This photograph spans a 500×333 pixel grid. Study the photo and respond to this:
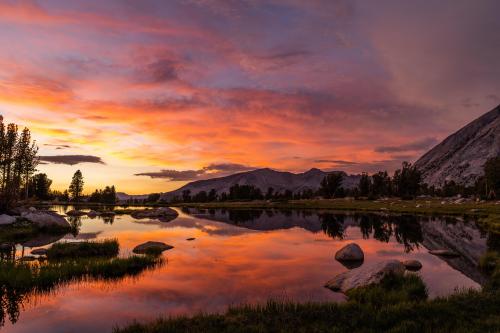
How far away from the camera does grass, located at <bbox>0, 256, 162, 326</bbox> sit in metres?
18.9

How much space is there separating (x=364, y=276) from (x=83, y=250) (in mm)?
25454

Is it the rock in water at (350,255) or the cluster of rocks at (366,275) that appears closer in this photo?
the cluster of rocks at (366,275)

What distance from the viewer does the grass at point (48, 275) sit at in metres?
18.9

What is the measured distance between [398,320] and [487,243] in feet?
110

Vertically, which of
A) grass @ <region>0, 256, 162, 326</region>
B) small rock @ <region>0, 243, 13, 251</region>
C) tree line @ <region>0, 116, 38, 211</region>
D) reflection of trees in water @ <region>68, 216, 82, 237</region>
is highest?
tree line @ <region>0, 116, 38, 211</region>

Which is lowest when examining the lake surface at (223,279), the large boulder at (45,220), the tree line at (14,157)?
the lake surface at (223,279)

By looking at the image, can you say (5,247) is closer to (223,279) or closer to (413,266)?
(223,279)

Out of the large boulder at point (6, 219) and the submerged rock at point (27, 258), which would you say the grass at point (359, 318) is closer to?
the submerged rock at point (27, 258)

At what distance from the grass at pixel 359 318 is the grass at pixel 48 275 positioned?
883 centimetres

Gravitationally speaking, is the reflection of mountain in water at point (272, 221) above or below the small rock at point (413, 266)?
above

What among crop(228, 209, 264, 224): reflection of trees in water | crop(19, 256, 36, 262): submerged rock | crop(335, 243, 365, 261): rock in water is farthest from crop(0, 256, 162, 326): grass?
crop(228, 209, 264, 224): reflection of trees in water

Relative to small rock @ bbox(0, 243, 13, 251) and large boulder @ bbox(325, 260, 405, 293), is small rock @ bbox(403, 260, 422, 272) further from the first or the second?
small rock @ bbox(0, 243, 13, 251)

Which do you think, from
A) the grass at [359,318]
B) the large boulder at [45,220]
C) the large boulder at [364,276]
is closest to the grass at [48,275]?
the grass at [359,318]

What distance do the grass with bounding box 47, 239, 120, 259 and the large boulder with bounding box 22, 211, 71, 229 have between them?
19979 millimetres
